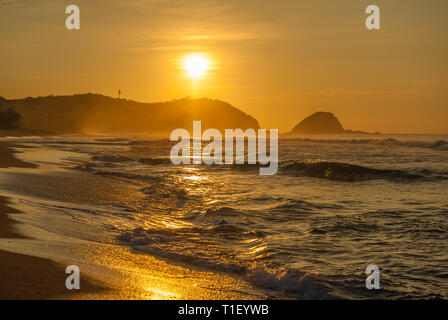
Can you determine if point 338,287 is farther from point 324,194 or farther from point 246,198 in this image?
point 324,194

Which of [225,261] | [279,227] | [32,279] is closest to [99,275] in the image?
[32,279]

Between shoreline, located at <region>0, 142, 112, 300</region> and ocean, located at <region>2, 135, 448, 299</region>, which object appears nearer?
shoreline, located at <region>0, 142, 112, 300</region>

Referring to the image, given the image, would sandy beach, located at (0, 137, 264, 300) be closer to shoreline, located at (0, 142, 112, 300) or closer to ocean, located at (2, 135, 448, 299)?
shoreline, located at (0, 142, 112, 300)

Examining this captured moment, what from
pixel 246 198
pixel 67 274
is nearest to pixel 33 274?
pixel 67 274

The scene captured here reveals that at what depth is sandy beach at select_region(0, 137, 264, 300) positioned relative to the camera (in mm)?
5078

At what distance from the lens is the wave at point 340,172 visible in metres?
20.5

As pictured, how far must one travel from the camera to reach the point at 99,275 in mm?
5836

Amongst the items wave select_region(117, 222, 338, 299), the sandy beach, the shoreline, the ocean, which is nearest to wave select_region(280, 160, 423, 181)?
the ocean

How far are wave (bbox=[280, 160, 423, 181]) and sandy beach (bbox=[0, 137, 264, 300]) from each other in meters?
15.2

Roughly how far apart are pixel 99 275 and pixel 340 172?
58.3ft

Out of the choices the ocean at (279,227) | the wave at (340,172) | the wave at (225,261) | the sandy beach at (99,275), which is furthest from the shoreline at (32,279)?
the wave at (340,172)

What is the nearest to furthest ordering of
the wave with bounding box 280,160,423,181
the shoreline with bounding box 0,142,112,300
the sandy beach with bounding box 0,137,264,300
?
the shoreline with bounding box 0,142,112,300, the sandy beach with bounding box 0,137,264,300, the wave with bounding box 280,160,423,181

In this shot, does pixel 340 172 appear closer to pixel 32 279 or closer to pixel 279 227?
pixel 279 227
